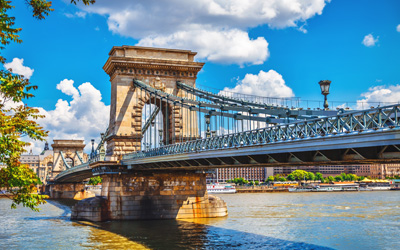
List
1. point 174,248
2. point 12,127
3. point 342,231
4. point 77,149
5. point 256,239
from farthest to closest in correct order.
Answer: point 77,149
point 342,231
point 256,239
point 174,248
point 12,127

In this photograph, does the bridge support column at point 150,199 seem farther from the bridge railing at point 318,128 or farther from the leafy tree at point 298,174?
the leafy tree at point 298,174

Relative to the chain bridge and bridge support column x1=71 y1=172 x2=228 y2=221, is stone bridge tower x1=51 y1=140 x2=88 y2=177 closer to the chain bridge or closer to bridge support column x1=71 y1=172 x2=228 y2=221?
the chain bridge

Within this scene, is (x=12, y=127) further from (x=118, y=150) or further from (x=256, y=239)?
(x=118, y=150)

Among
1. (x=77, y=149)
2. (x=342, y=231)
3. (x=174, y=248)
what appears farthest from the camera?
(x=77, y=149)

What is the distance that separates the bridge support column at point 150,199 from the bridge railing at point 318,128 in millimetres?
13752

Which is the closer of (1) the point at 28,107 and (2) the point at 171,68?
(1) the point at 28,107

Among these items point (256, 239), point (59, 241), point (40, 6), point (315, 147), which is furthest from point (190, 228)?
point (40, 6)

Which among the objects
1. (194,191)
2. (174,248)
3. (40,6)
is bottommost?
(174,248)

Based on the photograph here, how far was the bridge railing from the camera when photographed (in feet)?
59.9

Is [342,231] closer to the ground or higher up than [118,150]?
closer to the ground

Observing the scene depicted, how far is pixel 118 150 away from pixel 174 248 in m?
22.2

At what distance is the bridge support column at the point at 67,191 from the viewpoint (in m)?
113

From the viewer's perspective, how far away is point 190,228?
131ft

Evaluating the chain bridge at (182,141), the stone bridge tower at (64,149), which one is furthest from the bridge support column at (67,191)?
the chain bridge at (182,141)
